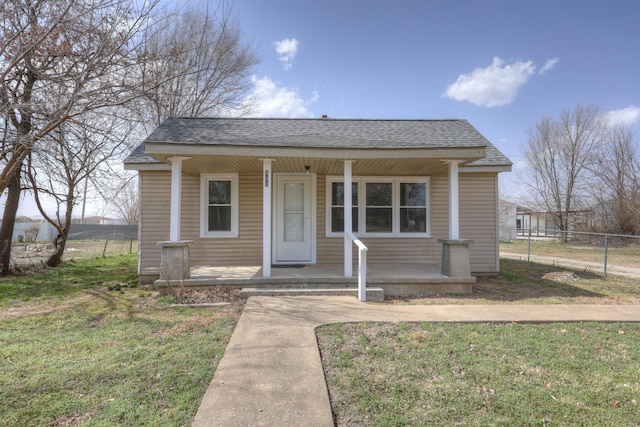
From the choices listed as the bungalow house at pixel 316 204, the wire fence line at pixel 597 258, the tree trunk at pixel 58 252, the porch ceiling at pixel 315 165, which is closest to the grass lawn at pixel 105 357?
the bungalow house at pixel 316 204

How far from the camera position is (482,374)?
9.43 ft

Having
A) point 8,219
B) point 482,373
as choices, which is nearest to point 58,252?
point 8,219

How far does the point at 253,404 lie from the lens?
235cm

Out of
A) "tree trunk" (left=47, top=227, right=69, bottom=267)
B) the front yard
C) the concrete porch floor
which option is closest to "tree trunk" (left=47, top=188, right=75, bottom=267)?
"tree trunk" (left=47, top=227, right=69, bottom=267)

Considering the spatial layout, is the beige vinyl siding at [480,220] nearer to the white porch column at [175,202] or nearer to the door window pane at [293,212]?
the door window pane at [293,212]

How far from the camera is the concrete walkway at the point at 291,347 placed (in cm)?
226

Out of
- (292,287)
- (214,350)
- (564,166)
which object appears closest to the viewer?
(214,350)

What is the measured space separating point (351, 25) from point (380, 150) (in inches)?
272

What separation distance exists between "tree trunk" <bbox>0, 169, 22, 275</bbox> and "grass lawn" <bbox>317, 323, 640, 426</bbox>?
31.2 feet

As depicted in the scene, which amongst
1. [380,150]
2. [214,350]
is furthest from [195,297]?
[380,150]

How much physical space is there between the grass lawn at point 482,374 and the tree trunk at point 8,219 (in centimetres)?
951

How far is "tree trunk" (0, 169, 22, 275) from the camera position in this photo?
853 cm

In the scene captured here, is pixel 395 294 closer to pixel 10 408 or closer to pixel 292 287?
pixel 292 287

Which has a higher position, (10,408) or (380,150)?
(380,150)
